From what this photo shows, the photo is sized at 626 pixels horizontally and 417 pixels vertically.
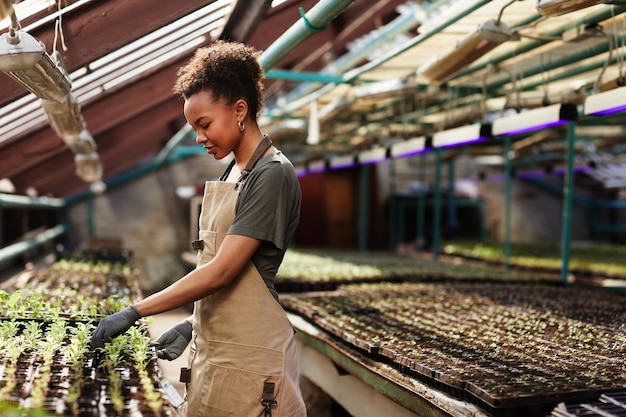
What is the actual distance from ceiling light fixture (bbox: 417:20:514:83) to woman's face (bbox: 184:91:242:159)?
6.45 feet

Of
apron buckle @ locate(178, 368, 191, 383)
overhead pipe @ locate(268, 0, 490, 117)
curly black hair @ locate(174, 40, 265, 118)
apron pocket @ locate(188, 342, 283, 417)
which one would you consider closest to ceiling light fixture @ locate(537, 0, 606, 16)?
overhead pipe @ locate(268, 0, 490, 117)

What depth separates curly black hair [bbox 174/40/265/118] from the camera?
1.91 meters

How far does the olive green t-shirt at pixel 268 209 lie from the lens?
6.00 feet

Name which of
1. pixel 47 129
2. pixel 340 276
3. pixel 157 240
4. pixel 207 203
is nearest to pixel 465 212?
pixel 157 240

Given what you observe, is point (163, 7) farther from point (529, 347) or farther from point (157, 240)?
point (157, 240)

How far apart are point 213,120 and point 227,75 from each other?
0.47 feet

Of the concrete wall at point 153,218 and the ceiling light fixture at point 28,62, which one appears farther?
the concrete wall at point 153,218

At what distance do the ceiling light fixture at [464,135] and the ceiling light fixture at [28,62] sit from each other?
3.00 meters

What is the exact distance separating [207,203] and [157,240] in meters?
12.0

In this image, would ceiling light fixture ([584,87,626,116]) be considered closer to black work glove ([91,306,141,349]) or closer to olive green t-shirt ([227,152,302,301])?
olive green t-shirt ([227,152,302,301])

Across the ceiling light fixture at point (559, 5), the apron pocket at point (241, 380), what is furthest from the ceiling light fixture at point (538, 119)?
the apron pocket at point (241, 380)

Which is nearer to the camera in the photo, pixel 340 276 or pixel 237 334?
pixel 237 334

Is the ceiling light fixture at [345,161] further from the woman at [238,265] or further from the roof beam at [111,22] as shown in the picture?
the woman at [238,265]

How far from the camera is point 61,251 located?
705 cm
